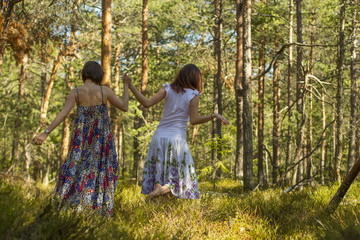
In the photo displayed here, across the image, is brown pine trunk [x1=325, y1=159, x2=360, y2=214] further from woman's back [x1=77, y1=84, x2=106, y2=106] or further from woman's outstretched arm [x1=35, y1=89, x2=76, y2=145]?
woman's outstretched arm [x1=35, y1=89, x2=76, y2=145]

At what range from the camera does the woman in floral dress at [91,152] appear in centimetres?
400

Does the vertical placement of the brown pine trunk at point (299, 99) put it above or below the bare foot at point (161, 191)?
above

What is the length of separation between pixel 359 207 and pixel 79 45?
1144 centimetres

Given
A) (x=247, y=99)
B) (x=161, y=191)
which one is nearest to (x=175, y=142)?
(x=161, y=191)

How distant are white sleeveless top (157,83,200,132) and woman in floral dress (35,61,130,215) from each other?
564 millimetres

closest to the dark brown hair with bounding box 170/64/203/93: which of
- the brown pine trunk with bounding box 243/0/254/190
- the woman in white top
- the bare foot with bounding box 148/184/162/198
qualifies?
the woman in white top

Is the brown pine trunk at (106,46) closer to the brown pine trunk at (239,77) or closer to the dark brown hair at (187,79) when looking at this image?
the brown pine trunk at (239,77)

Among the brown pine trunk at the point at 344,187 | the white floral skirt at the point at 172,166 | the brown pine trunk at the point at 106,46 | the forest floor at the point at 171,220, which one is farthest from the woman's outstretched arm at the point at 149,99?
the brown pine trunk at the point at 106,46

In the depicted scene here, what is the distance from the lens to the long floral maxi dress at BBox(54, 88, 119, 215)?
3.99m

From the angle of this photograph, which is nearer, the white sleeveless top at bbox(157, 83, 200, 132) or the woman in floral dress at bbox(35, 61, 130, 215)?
the woman in floral dress at bbox(35, 61, 130, 215)

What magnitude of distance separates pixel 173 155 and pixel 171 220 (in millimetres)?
956

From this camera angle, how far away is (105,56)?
317 inches

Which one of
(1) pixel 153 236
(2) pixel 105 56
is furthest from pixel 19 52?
(1) pixel 153 236

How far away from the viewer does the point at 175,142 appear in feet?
13.9
